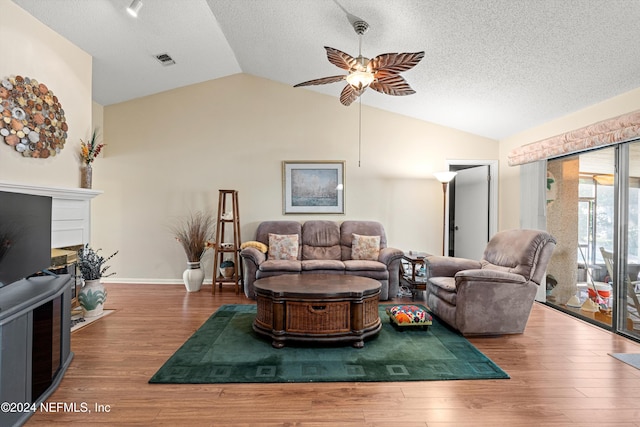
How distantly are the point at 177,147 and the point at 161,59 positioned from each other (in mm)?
1318

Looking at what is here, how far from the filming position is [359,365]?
2311 millimetres

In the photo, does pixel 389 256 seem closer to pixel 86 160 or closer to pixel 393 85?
pixel 393 85

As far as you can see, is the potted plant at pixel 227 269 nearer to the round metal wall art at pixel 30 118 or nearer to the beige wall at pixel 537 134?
the round metal wall art at pixel 30 118

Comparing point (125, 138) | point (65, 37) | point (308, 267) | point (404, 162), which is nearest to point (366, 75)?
point (308, 267)

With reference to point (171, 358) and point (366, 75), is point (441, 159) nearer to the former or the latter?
point (366, 75)

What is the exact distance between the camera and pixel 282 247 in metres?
4.49

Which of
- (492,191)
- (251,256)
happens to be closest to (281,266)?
(251,256)

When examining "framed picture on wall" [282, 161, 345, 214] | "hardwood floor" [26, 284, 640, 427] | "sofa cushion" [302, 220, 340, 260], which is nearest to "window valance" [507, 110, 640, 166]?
"hardwood floor" [26, 284, 640, 427]

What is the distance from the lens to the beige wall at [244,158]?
499 cm

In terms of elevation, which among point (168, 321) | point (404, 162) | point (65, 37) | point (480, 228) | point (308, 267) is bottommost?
point (168, 321)

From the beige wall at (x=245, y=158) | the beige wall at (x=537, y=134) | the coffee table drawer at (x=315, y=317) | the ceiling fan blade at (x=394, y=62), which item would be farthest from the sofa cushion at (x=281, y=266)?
the beige wall at (x=537, y=134)

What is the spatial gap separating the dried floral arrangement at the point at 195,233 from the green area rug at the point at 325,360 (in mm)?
1918

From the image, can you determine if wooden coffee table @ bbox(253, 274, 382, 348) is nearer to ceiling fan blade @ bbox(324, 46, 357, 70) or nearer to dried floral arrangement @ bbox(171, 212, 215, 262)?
ceiling fan blade @ bbox(324, 46, 357, 70)

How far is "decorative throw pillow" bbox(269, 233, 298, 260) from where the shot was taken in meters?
4.47
